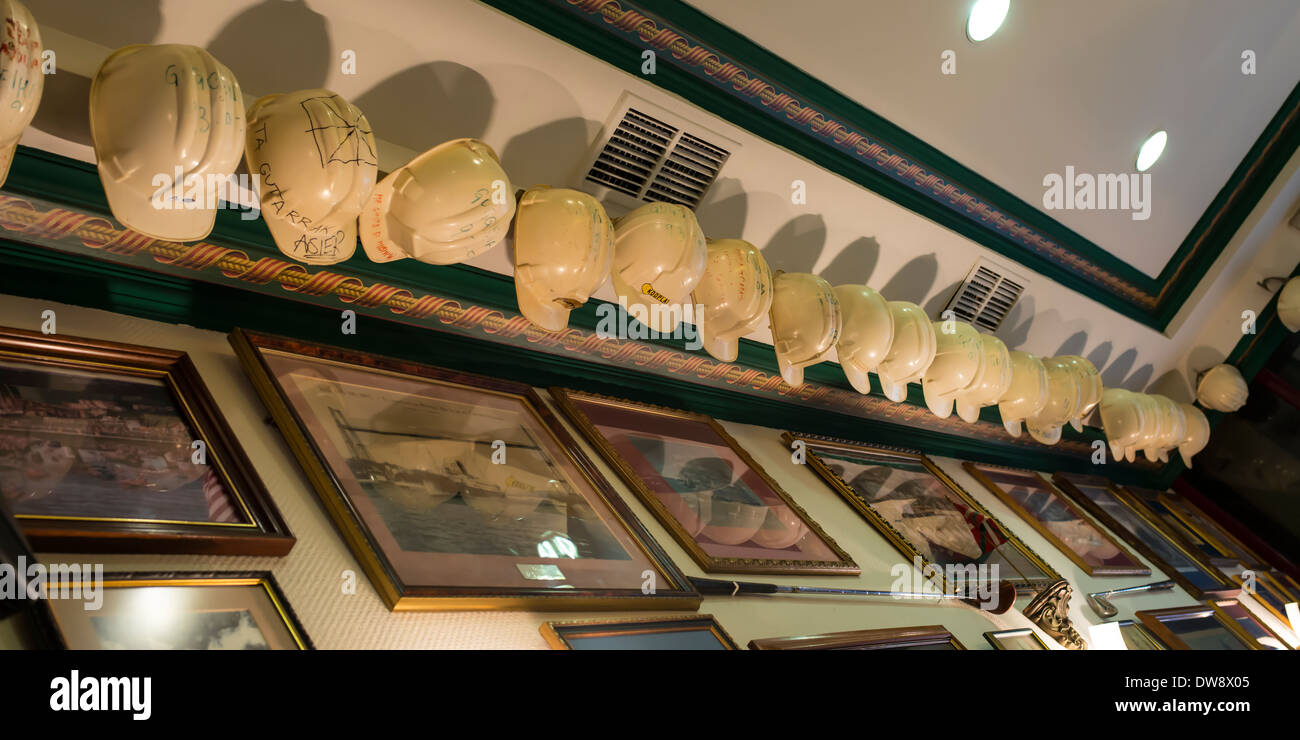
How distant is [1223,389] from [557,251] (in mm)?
4938

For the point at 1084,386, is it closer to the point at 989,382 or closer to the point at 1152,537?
the point at 989,382

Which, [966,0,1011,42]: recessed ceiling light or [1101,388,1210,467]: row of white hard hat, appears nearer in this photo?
[966,0,1011,42]: recessed ceiling light

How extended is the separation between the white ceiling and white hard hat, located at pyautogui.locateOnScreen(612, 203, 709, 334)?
80 cm

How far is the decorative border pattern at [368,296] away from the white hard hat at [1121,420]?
1.42 metres

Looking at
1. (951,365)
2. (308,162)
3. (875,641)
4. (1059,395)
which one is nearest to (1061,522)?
(1059,395)

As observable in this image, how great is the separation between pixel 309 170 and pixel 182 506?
0.59 m

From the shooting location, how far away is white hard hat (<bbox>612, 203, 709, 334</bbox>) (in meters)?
2.06

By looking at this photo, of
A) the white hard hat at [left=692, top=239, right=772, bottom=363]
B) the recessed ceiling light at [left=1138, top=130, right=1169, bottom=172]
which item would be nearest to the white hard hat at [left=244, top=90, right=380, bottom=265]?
the white hard hat at [left=692, top=239, right=772, bottom=363]

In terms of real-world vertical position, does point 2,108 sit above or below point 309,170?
below

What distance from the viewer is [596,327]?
2602mm

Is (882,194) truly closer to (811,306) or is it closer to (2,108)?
(811,306)

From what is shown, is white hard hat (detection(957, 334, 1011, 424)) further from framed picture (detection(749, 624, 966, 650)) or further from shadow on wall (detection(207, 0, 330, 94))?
shadow on wall (detection(207, 0, 330, 94))
